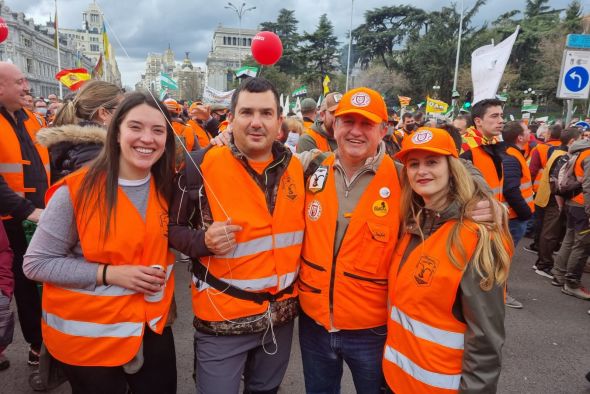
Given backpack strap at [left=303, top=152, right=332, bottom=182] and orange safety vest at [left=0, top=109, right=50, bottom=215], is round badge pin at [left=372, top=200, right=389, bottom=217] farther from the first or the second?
orange safety vest at [left=0, top=109, right=50, bottom=215]

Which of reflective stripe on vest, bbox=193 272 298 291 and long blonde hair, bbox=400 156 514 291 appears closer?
long blonde hair, bbox=400 156 514 291

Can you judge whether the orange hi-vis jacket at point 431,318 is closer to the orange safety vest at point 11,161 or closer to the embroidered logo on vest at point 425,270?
the embroidered logo on vest at point 425,270

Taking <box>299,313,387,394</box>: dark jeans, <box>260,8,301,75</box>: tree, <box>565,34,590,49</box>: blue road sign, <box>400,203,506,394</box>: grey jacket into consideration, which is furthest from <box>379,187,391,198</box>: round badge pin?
<box>260,8,301,75</box>: tree

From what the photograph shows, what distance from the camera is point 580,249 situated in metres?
5.23

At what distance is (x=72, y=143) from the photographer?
2.18 metres

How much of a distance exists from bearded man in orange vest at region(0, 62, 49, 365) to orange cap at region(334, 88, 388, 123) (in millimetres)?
2547

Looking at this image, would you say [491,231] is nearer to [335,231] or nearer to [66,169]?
[335,231]

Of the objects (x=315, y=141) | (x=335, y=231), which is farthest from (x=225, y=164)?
(x=315, y=141)

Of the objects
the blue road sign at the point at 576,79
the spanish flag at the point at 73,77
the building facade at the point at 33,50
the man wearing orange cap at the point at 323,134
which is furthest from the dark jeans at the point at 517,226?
the building facade at the point at 33,50

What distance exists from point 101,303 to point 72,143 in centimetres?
92

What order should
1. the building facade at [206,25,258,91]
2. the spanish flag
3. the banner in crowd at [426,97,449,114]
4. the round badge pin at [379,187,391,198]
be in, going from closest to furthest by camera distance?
the round badge pin at [379,187,391,198]
the spanish flag
the banner in crowd at [426,97,449,114]
the building facade at [206,25,258,91]

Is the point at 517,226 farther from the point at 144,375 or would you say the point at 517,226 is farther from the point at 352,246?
the point at 144,375

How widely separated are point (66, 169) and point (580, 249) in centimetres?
596

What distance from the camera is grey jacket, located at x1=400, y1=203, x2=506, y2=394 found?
5.54 feet
